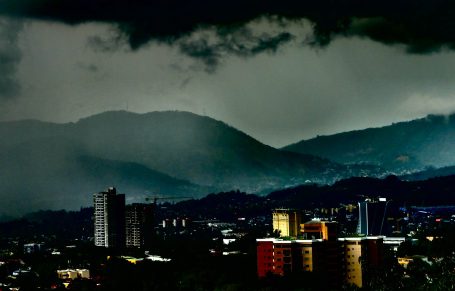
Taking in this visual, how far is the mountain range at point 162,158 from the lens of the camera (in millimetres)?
64562

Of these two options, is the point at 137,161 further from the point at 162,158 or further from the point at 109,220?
the point at 109,220

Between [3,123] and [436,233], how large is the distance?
4611 centimetres

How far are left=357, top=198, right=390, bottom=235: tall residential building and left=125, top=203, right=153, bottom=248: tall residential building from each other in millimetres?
6521

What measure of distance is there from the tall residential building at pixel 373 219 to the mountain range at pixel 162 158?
30412 millimetres

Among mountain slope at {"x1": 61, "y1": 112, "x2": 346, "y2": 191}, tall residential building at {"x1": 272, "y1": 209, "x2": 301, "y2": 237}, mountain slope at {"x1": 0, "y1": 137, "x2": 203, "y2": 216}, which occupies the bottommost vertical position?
tall residential building at {"x1": 272, "y1": 209, "x2": 301, "y2": 237}

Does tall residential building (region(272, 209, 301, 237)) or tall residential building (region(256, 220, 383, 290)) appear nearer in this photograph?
tall residential building (region(256, 220, 383, 290))

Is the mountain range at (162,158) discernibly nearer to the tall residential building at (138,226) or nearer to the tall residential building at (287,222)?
the tall residential building at (138,226)

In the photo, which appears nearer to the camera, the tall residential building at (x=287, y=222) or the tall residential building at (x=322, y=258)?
the tall residential building at (x=322, y=258)

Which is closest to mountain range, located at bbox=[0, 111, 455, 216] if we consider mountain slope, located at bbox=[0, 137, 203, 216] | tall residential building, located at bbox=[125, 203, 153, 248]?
mountain slope, located at bbox=[0, 137, 203, 216]

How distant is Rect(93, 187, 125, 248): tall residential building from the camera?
101 feet

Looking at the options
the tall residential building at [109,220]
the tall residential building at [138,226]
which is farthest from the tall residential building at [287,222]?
the tall residential building at [109,220]

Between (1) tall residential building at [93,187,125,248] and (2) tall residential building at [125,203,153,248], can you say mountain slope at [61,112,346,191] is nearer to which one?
(1) tall residential building at [93,187,125,248]

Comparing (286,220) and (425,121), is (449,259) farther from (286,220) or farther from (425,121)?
(425,121)

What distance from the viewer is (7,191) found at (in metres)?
62.5
